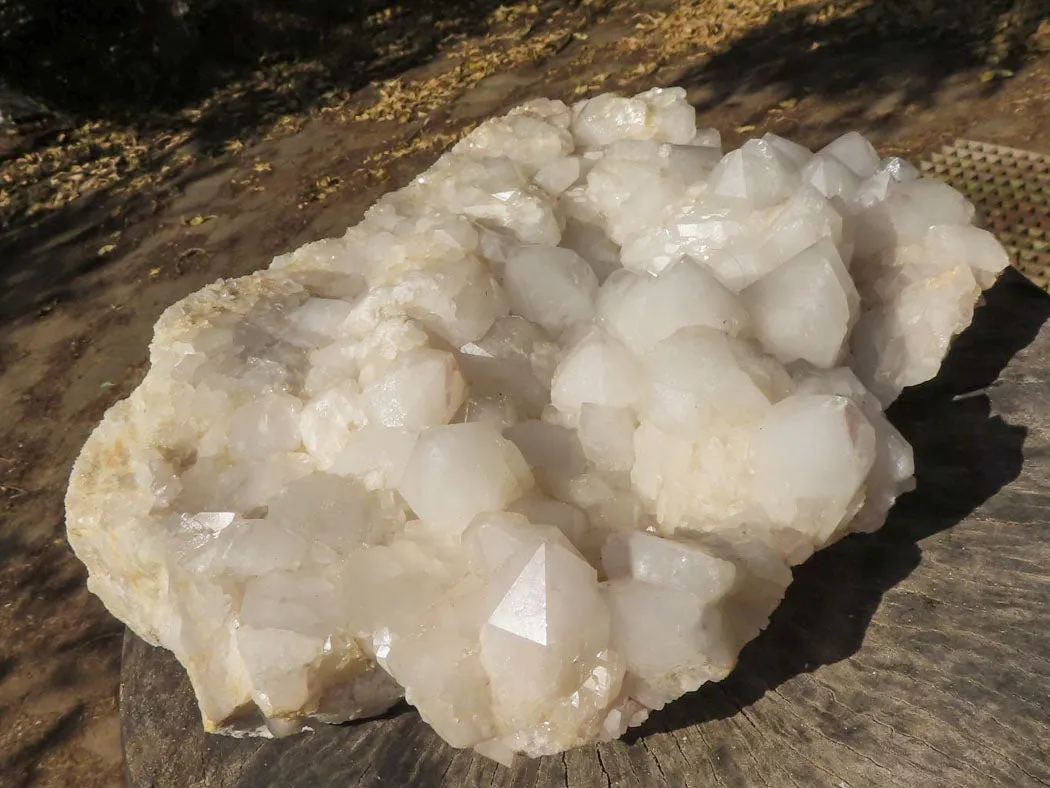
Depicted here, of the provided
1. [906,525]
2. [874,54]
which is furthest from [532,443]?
[874,54]

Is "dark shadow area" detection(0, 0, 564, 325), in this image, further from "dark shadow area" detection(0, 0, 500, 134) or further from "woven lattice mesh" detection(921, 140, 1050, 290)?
"woven lattice mesh" detection(921, 140, 1050, 290)

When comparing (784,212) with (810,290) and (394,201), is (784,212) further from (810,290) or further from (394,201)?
(394,201)

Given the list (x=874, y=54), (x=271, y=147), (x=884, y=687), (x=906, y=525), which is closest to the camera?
(x=884, y=687)

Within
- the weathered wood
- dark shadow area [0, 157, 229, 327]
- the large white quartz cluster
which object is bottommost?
dark shadow area [0, 157, 229, 327]

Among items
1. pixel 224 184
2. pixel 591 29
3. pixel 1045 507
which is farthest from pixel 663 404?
pixel 591 29

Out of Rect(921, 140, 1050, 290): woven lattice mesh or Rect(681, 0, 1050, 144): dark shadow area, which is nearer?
Rect(921, 140, 1050, 290): woven lattice mesh

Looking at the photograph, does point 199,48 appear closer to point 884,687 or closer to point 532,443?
point 532,443

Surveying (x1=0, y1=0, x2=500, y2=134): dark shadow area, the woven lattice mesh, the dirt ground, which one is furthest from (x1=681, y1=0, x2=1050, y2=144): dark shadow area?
(x1=0, y1=0, x2=500, y2=134): dark shadow area
